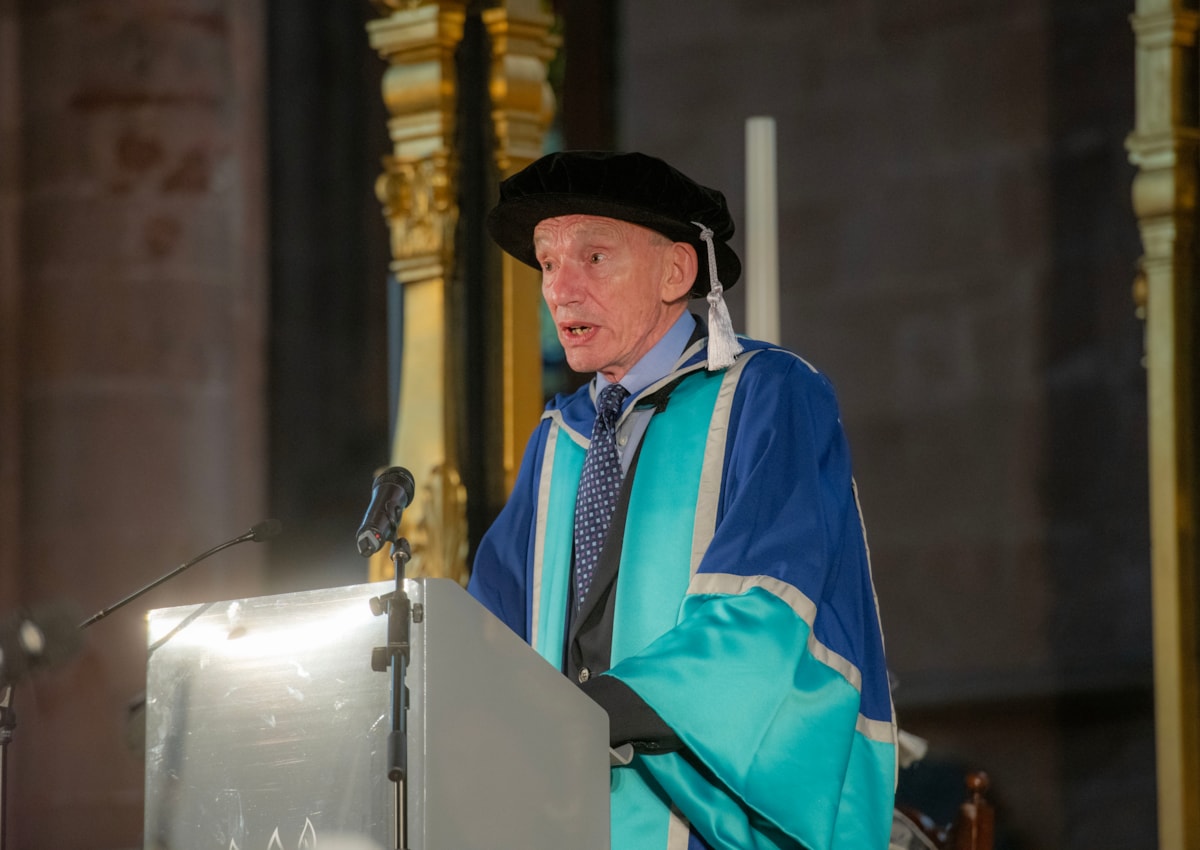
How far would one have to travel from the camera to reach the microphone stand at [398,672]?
87.4 inches

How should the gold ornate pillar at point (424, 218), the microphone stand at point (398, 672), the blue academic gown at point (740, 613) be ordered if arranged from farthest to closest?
1. the gold ornate pillar at point (424, 218)
2. the blue academic gown at point (740, 613)
3. the microphone stand at point (398, 672)

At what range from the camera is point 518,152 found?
15.3 ft

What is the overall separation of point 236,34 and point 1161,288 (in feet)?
10.6

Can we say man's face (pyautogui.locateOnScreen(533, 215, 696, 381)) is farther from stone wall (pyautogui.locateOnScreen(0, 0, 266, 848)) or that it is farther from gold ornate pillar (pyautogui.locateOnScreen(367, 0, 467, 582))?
stone wall (pyautogui.locateOnScreen(0, 0, 266, 848))

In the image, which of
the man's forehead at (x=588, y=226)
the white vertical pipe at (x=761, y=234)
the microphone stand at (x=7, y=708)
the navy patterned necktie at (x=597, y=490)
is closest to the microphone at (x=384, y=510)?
the microphone stand at (x=7, y=708)

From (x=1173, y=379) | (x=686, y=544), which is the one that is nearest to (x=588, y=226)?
(x=686, y=544)

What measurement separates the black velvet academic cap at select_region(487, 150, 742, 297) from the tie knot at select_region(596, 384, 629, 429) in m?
0.29

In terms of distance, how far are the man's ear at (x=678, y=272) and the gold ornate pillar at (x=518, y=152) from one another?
1.39m

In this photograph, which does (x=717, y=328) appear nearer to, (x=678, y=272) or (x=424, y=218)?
(x=678, y=272)

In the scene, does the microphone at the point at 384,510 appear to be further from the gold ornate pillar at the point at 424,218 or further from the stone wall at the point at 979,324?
the stone wall at the point at 979,324

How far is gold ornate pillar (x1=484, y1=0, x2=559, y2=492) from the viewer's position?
4660mm

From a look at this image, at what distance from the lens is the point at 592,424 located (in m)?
3.38

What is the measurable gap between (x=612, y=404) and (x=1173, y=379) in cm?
219

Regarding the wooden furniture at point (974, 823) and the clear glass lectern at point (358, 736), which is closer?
the clear glass lectern at point (358, 736)
